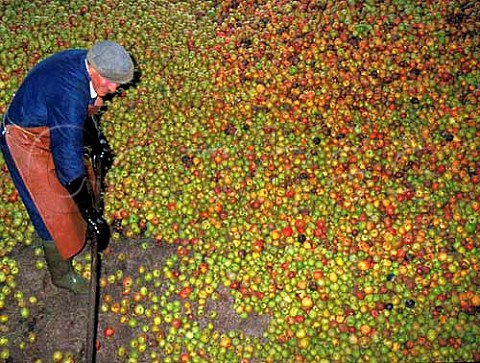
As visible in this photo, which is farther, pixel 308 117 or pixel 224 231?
pixel 308 117

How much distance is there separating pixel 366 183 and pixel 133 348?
3278 millimetres

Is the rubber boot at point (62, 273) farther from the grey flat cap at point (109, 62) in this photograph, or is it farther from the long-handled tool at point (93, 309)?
the grey flat cap at point (109, 62)

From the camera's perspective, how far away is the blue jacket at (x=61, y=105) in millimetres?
3789

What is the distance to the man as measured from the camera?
3820 millimetres

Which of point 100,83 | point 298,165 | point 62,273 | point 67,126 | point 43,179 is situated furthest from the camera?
point 298,165

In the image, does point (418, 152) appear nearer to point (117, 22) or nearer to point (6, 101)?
point (117, 22)

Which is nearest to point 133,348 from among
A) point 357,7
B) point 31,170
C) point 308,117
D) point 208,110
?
point 31,170

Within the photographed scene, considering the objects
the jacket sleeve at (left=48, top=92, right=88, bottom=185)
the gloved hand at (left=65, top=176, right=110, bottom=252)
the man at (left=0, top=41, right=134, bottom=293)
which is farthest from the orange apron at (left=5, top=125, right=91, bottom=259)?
the jacket sleeve at (left=48, top=92, right=88, bottom=185)

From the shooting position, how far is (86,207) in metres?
4.36

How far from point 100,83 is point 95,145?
4.43ft

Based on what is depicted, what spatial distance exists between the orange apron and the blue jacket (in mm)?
118

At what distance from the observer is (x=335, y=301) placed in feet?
15.7

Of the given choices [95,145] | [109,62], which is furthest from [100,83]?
[95,145]

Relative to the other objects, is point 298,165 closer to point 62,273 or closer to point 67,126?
point 67,126
